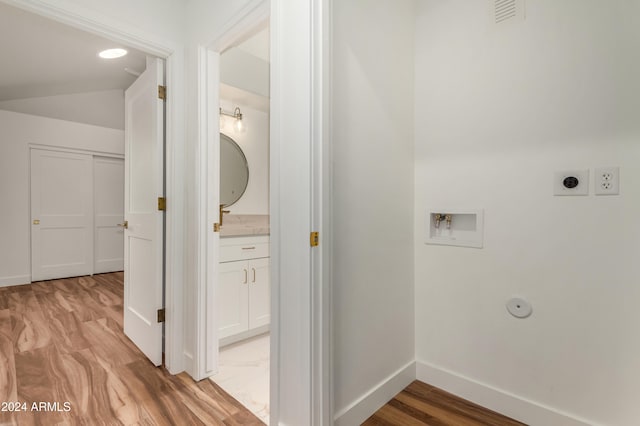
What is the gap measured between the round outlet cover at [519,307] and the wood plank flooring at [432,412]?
52 centimetres

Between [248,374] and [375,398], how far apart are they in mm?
842

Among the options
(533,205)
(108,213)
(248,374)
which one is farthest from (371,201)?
(108,213)

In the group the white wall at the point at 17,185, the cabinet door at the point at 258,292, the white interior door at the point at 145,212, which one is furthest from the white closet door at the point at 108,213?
the cabinet door at the point at 258,292

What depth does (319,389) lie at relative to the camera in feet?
3.90

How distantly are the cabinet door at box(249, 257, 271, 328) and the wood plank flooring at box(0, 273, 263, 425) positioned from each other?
69cm

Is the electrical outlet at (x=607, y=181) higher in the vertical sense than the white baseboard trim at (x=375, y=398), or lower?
higher

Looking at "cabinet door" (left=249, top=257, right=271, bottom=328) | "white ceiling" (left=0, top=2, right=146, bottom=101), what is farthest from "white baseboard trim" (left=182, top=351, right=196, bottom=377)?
"white ceiling" (left=0, top=2, right=146, bottom=101)

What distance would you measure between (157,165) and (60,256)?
13.6ft

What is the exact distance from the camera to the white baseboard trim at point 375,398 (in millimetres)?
1383

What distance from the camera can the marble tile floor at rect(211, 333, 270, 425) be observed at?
1.63 m

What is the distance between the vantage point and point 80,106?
4.57 meters

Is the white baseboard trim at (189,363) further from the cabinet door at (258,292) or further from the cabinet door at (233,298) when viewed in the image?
the cabinet door at (258,292)

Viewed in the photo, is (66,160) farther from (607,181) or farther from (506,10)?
(607,181)

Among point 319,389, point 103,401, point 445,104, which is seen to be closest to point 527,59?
point 445,104
